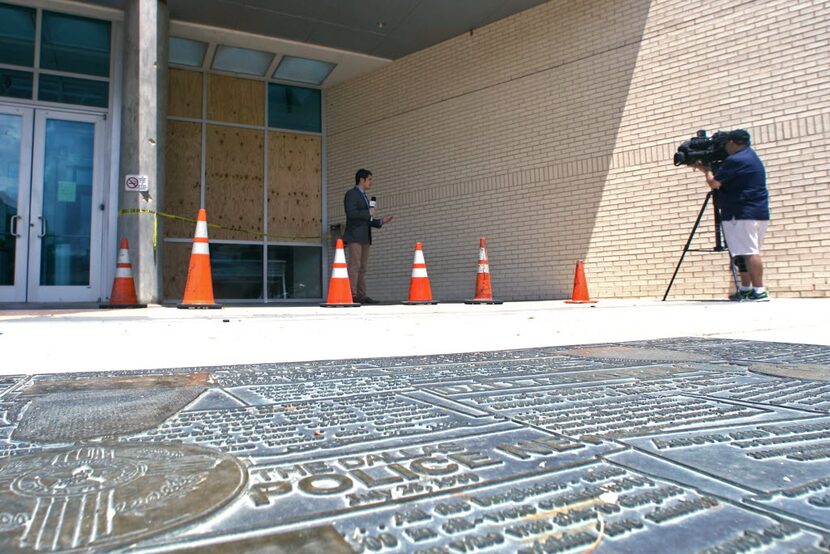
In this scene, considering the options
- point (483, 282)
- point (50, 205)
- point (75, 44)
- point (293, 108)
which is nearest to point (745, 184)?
point (483, 282)

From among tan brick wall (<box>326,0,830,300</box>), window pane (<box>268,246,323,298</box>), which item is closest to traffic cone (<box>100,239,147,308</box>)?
window pane (<box>268,246,323,298</box>)

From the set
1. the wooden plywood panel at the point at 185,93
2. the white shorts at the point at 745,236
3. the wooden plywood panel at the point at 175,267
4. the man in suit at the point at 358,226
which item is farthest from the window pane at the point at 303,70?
Answer: the white shorts at the point at 745,236

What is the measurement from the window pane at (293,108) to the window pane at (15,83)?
163 inches

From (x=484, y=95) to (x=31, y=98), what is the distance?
7.32m

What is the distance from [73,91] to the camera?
353 inches

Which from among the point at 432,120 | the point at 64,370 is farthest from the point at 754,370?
the point at 432,120

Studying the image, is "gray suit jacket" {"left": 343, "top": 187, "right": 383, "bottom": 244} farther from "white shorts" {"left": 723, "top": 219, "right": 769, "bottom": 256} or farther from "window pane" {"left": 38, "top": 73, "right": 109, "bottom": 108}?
"window pane" {"left": 38, "top": 73, "right": 109, "bottom": 108}

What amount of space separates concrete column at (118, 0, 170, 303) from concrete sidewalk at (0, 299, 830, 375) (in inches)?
129

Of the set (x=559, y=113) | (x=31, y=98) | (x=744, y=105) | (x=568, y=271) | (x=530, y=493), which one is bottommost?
(x=530, y=493)

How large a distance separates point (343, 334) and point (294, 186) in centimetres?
857

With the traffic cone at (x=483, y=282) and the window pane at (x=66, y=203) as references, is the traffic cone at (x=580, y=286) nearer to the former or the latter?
the traffic cone at (x=483, y=282)

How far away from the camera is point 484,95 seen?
9.46m

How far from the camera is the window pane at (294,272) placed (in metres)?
11.3

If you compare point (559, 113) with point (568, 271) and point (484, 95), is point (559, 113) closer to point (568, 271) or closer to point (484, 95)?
point (484, 95)
